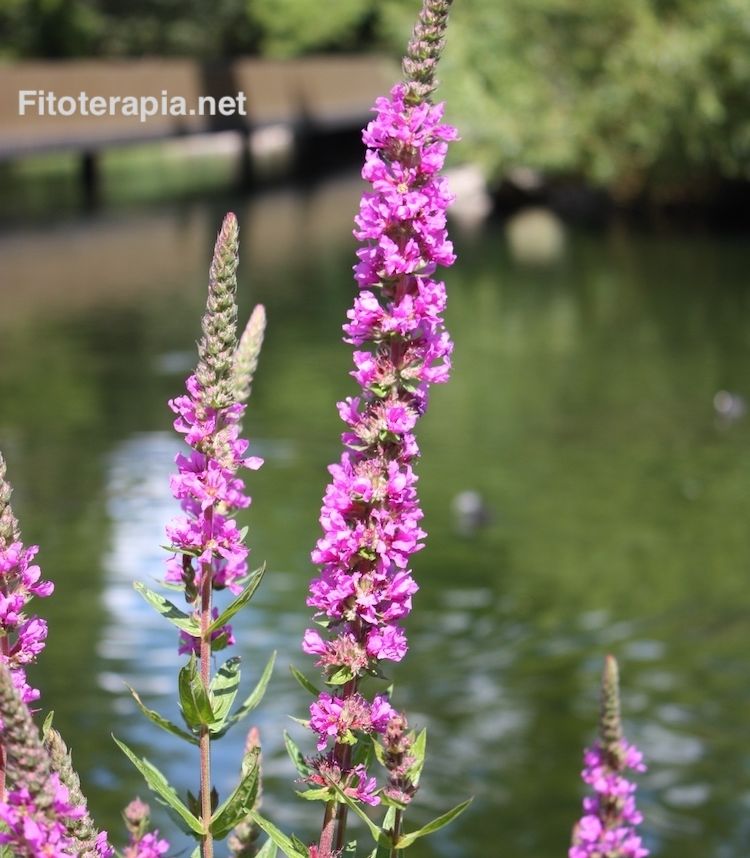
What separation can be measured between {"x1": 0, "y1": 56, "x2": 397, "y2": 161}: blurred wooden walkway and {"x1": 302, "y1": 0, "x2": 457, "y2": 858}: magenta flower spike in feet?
94.2

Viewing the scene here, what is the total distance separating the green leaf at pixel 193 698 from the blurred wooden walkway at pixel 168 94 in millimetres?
28787

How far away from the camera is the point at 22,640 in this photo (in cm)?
207

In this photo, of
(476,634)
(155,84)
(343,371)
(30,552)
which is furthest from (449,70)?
(30,552)

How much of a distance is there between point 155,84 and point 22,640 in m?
40.4

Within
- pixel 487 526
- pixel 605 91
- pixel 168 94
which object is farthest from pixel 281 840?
pixel 168 94

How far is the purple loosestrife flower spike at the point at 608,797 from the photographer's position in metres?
2.58

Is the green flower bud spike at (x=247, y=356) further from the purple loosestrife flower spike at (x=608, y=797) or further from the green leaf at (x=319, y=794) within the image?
the purple loosestrife flower spike at (x=608, y=797)

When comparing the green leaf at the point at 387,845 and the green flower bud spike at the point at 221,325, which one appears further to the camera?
the green leaf at the point at 387,845

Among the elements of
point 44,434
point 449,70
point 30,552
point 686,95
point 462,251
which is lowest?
point 30,552

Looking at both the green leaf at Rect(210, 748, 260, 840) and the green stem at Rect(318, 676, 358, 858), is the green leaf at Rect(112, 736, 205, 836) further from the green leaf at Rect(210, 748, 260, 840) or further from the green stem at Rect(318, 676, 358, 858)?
the green stem at Rect(318, 676, 358, 858)

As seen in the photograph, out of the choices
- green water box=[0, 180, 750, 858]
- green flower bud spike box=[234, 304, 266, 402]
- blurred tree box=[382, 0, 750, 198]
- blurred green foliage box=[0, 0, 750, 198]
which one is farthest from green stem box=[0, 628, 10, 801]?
blurred tree box=[382, 0, 750, 198]

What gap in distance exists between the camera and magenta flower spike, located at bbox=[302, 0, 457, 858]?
217 cm

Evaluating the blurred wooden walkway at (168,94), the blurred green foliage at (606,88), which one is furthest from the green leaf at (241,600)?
the blurred green foliage at (606,88)

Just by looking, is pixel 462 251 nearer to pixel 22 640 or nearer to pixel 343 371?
pixel 343 371
